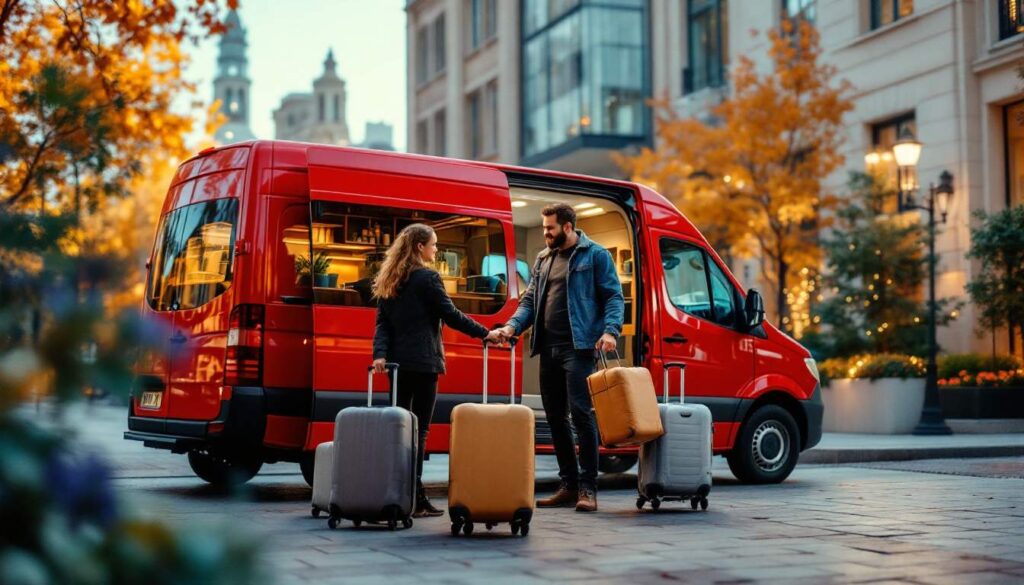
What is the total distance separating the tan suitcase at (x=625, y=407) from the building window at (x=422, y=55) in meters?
40.9

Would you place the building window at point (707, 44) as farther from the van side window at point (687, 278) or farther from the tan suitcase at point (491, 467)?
the tan suitcase at point (491, 467)

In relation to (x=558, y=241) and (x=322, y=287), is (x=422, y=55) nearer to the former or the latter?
(x=322, y=287)

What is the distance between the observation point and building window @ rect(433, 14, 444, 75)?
46.6 m

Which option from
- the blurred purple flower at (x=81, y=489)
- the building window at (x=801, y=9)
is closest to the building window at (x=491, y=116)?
the building window at (x=801, y=9)

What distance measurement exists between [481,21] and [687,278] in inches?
1297

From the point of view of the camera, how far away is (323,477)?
800 cm

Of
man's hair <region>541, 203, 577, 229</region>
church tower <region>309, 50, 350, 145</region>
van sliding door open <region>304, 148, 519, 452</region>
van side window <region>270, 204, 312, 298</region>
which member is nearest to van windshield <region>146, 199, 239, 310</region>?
van side window <region>270, 204, 312, 298</region>

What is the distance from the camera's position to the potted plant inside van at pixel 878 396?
19859 mm

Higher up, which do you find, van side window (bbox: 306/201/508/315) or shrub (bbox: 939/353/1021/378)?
van side window (bbox: 306/201/508/315)

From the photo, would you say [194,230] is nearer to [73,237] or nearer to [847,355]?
[73,237]

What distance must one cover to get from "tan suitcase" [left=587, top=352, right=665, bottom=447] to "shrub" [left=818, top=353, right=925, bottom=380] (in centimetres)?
1273

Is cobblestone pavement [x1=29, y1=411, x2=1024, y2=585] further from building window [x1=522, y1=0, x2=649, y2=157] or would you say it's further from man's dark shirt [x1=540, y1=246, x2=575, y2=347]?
building window [x1=522, y1=0, x2=649, y2=157]

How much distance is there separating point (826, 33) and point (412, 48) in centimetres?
2488

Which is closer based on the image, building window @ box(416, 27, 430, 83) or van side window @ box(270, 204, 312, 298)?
van side window @ box(270, 204, 312, 298)
